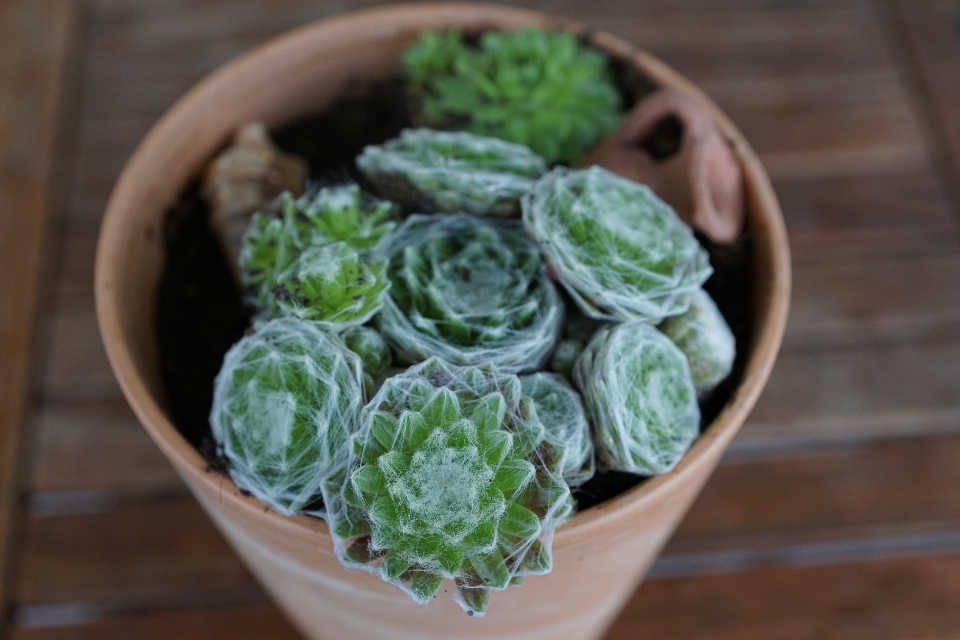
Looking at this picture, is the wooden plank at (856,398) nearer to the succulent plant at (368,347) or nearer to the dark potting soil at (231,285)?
the dark potting soil at (231,285)

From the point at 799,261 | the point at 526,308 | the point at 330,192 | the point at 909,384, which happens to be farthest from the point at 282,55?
the point at 909,384

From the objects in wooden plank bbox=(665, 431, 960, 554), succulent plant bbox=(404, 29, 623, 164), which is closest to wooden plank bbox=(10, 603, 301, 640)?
wooden plank bbox=(665, 431, 960, 554)

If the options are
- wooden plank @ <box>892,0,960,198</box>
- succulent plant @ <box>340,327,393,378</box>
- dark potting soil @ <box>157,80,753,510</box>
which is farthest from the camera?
wooden plank @ <box>892,0,960,198</box>

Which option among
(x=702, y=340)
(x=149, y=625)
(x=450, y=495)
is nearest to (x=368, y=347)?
(x=450, y=495)

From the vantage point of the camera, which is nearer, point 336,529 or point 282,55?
point 336,529

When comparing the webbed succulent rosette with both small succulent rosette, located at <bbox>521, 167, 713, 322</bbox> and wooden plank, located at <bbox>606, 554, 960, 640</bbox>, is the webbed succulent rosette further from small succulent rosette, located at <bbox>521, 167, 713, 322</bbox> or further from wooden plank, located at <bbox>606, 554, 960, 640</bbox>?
wooden plank, located at <bbox>606, 554, 960, 640</bbox>

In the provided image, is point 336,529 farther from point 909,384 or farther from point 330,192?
point 909,384

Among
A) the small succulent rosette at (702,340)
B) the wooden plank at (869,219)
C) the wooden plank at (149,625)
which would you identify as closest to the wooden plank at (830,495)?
the wooden plank at (869,219)
